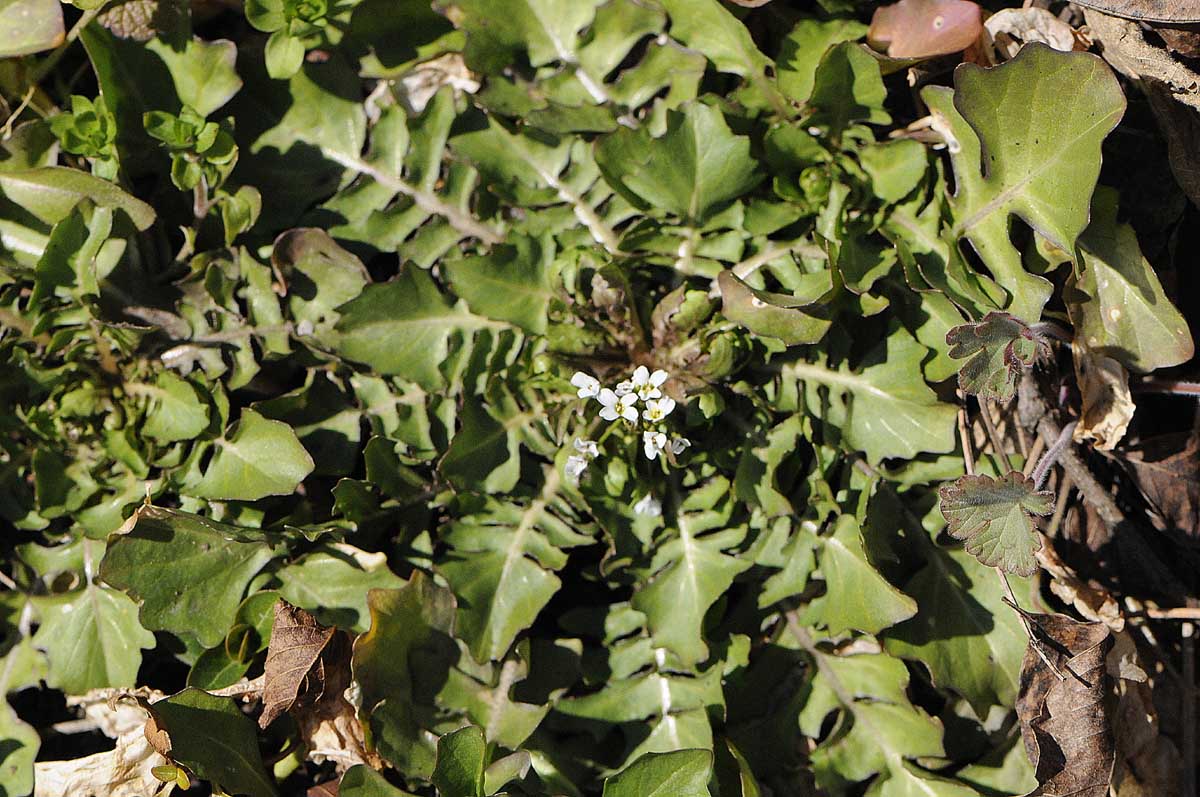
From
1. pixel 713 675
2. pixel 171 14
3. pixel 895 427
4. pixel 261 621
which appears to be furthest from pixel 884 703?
pixel 171 14

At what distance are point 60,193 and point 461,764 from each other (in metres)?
2.35

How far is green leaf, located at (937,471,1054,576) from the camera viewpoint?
2.99 meters

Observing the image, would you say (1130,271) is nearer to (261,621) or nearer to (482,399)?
(482,399)

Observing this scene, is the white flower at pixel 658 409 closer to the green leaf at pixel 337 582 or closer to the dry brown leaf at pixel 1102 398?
the green leaf at pixel 337 582

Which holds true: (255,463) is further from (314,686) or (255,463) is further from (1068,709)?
(1068,709)

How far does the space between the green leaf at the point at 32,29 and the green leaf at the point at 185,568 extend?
1.61 meters

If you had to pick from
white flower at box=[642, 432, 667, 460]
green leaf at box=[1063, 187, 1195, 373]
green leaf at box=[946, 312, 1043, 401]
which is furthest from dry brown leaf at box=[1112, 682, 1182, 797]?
white flower at box=[642, 432, 667, 460]

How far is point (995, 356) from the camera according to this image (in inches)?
116

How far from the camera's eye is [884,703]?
3.54 meters

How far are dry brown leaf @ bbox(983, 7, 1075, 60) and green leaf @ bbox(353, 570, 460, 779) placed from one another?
2.60 m

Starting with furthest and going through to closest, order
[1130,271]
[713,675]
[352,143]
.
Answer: [352,143]
[713,675]
[1130,271]

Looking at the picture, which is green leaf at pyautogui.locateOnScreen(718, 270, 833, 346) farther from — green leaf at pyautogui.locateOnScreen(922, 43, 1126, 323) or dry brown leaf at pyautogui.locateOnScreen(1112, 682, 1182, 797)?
dry brown leaf at pyautogui.locateOnScreen(1112, 682, 1182, 797)

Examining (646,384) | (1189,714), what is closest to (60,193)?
(646,384)

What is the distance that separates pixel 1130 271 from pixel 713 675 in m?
1.81
